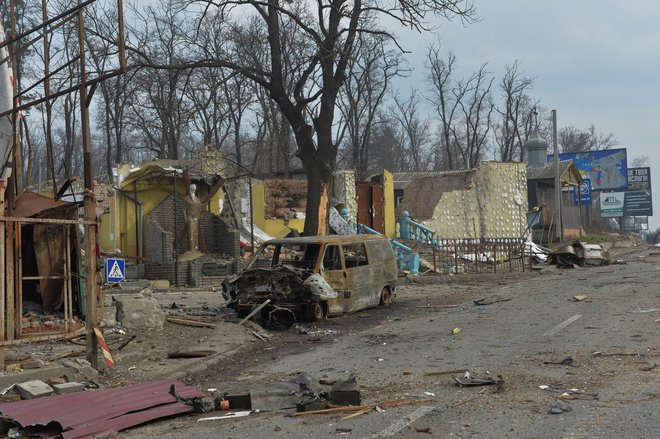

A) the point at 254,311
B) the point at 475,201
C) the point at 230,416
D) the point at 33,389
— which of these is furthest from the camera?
the point at 475,201

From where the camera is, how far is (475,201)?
130ft

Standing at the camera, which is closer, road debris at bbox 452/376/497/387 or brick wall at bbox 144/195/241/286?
road debris at bbox 452/376/497/387

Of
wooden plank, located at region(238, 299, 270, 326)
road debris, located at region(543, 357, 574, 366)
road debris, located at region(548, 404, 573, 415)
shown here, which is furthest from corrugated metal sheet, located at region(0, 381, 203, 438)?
wooden plank, located at region(238, 299, 270, 326)

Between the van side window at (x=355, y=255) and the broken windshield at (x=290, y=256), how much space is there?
744mm

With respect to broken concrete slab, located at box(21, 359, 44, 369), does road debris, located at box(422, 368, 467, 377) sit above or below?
below

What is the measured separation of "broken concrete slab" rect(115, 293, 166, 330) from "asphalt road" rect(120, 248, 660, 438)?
6.79 ft

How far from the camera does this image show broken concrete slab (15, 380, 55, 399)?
7.81 m

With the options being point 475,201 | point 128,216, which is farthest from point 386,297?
point 475,201

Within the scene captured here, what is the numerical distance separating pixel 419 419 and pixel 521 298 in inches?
458

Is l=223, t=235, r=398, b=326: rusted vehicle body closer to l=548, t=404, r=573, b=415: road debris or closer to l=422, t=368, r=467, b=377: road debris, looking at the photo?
l=422, t=368, r=467, b=377: road debris

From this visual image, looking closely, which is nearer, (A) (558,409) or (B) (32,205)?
(A) (558,409)

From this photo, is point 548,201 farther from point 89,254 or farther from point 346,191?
point 89,254

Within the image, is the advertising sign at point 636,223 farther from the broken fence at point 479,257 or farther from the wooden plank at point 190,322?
the wooden plank at point 190,322

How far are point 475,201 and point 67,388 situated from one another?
110 ft
